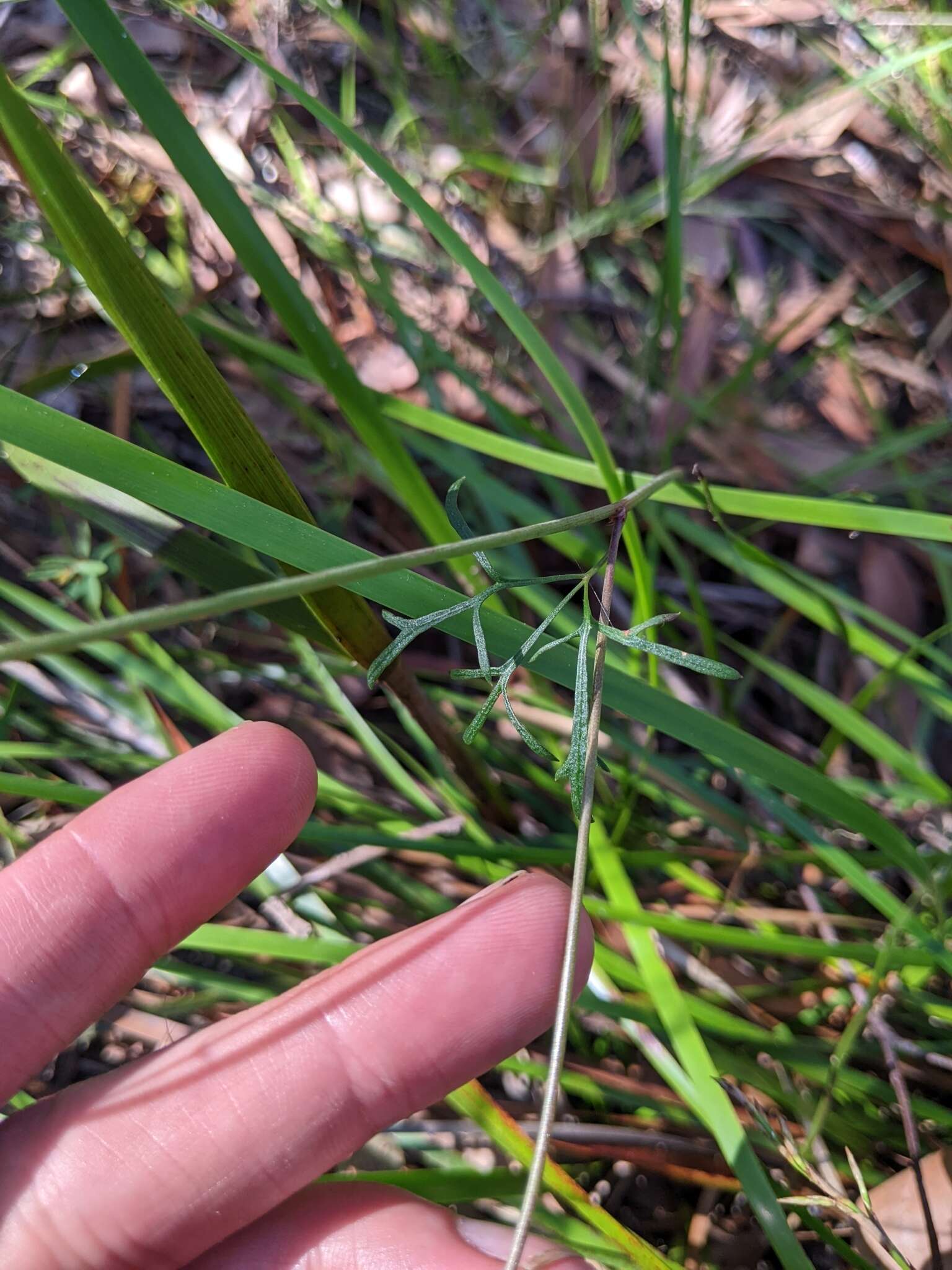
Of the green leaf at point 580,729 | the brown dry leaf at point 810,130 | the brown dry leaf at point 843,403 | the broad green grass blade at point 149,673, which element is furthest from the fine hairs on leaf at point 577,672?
the brown dry leaf at point 810,130

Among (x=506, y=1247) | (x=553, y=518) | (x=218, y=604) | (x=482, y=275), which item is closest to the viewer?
(x=218, y=604)

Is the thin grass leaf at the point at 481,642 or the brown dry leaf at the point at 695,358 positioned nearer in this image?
the thin grass leaf at the point at 481,642

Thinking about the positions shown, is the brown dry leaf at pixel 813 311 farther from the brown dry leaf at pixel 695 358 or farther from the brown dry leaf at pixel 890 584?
the brown dry leaf at pixel 890 584

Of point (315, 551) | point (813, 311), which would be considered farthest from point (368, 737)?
point (813, 311)

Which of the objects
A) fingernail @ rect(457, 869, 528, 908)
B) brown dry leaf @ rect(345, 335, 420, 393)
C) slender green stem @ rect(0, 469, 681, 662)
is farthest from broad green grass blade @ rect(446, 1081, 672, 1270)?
brown dry leaf @ rect(345, 335, 420, 393)

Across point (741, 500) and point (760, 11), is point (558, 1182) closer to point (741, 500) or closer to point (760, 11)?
point (741, 500)

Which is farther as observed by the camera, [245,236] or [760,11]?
[760,11]

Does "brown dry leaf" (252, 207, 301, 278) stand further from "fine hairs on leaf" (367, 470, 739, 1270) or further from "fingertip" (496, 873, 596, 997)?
"fingertip" (496, 873, 596, 997)

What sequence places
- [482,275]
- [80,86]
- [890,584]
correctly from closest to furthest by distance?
[482,275] → [890,584] → [80,86]
